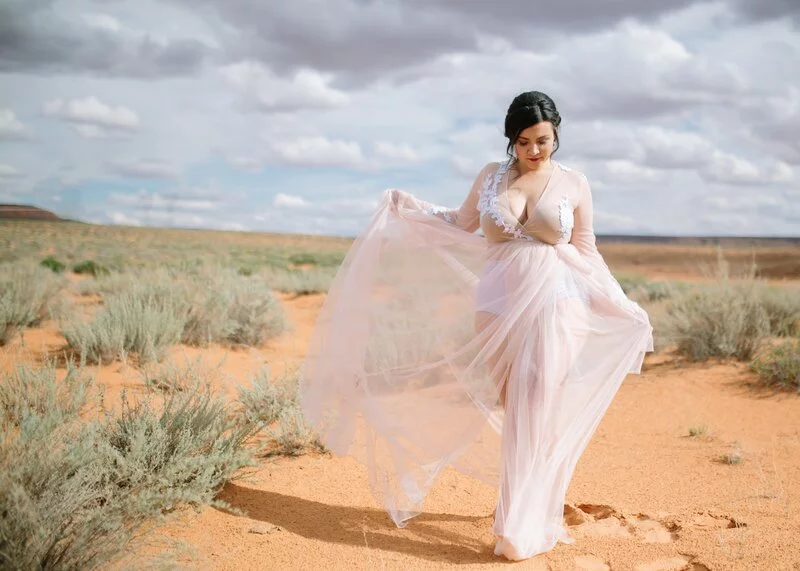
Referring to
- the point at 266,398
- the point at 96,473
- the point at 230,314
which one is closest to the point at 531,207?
the point at 96,473

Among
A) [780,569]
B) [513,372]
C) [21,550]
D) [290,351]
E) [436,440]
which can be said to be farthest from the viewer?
[290,351]

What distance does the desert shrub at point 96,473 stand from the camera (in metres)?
2.94

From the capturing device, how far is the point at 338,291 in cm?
435

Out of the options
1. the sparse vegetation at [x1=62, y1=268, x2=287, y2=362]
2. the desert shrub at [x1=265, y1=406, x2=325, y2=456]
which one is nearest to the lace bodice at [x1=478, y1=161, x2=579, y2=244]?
the desert shrub at [x1=265, y1=406, x2=325, y2=456]

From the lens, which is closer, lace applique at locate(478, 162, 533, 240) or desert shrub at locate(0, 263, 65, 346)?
lace applique at locate(478, 162, 533, 240)

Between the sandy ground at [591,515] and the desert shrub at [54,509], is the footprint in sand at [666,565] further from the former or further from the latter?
the desert shrub at [54,509]

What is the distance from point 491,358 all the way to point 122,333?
4.94m

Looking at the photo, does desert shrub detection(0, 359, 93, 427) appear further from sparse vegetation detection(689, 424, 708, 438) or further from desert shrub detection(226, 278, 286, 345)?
sparse vegetation detection(689, 424, 708, 438)

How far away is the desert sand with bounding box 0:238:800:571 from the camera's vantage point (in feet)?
11.9

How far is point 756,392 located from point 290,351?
19.2 ft

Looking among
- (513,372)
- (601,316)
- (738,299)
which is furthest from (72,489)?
(738,299)

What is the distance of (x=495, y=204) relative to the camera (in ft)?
12.7

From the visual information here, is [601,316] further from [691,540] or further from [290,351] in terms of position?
[290,351]

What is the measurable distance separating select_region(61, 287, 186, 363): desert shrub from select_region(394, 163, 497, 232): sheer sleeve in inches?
156
